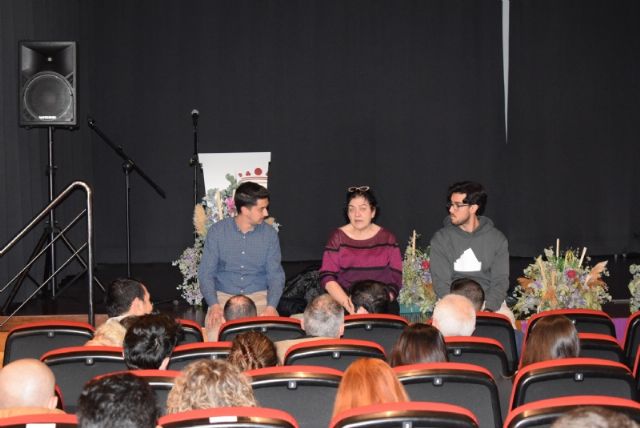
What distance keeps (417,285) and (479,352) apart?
3289 millimetres

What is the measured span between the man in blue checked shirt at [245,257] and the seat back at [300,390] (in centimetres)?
Answer: 264

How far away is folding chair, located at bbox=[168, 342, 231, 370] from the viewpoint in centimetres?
344

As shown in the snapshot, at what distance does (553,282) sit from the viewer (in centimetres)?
594

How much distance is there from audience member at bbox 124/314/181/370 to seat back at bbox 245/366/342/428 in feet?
1.97

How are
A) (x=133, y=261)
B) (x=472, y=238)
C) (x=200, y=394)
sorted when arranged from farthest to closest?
(x=133, y=261), (x=472, y=238), (x=200, y=394)

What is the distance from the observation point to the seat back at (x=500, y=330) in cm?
423

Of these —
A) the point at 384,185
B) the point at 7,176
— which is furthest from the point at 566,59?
the point at 7,176

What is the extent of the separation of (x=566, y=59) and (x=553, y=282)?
5.89m

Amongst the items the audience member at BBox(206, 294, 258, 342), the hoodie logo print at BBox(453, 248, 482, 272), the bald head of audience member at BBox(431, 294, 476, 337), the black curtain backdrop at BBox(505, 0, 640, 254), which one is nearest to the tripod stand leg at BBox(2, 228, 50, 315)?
the audience member at BBox(206, 294, 258, 342)

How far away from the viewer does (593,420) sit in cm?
183

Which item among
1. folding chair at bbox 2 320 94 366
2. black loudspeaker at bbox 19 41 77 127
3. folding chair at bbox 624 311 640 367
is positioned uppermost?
black loudspeaker at bbox 19 41 77 127

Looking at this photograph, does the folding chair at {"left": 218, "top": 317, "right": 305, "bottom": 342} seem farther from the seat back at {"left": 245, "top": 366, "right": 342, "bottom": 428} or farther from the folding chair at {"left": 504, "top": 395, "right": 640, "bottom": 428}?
the folding chair at {"left": 504, "top": 395, "right": 640, "bottom": 428}

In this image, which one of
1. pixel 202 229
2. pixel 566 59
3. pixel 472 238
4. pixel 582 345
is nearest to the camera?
pixel 582 345

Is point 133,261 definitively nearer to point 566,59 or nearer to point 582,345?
point 566,59
